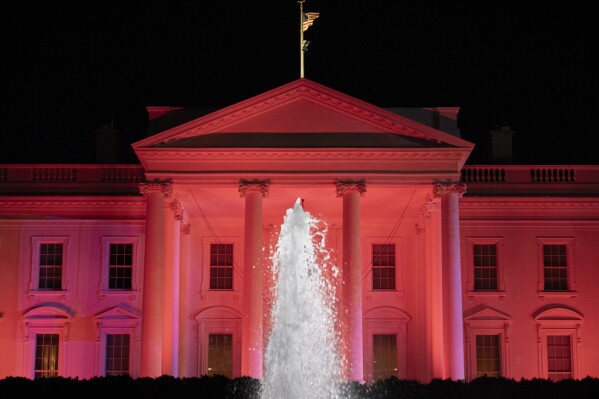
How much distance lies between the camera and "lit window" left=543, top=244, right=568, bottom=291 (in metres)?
37.6

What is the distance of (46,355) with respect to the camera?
121 feet

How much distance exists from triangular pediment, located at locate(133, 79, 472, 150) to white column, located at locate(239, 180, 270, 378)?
1692mm

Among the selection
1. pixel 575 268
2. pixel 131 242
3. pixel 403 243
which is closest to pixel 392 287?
pixel 403 243

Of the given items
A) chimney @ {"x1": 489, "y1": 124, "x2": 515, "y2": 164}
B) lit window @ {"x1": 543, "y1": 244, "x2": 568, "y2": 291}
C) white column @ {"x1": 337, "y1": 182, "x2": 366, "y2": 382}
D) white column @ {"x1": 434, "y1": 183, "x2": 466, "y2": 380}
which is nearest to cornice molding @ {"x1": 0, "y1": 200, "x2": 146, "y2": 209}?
white column @ {"x1": 337, "y1": 182, "x2": 366, "y2": 382}

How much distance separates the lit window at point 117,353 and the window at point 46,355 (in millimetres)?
2072

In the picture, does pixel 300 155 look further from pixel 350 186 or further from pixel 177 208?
pixel 177 208

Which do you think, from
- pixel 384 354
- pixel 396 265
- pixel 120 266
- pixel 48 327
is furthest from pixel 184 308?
pixel 396 265

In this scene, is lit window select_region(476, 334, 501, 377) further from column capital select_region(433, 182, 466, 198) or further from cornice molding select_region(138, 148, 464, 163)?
cornice molding select_region(138, 148, 464, 163)

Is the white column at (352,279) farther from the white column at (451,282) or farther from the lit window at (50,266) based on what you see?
the lit window at (50,266)

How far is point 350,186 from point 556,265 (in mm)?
10625

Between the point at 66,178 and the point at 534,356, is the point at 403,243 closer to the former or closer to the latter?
the point at 534,356

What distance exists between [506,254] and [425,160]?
7309 millimetres

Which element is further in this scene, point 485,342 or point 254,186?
point 485,342

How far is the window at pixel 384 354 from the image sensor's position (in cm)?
3812
